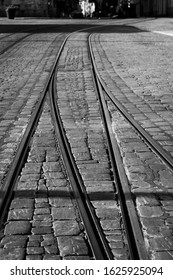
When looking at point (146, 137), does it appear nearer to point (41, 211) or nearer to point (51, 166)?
point (51, 166)

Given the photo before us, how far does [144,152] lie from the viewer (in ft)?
17.9

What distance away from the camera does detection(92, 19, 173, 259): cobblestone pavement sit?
148 inches

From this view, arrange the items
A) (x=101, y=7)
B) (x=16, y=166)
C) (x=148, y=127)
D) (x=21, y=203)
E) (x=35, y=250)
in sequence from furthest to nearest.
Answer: (x=101, y=7) < (x=148, y=127) < (x=16, y=166) < (x=21, y=203) < (x=35, y=250)

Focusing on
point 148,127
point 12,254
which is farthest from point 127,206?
point 148,127

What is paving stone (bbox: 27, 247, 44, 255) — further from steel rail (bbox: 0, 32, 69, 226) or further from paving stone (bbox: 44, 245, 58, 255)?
steel rail (bbox: 0, 32, 69, 226)

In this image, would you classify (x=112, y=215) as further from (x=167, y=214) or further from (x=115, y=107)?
(x=115, y=107)

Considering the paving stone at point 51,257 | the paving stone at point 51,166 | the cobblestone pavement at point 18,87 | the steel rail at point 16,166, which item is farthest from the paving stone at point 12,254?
the paving stone at point 51,166

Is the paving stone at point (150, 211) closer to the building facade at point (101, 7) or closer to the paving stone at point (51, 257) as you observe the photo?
the paving stone at point (51, 257)

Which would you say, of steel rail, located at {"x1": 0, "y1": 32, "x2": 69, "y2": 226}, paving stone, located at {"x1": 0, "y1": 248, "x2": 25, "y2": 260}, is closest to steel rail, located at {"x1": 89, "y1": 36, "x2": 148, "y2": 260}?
paving stone, located at {"x1": 0, "y1": 248, "x2": 25, "y2": 260}

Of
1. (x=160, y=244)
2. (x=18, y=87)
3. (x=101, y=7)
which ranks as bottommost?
(x=160, y=244)

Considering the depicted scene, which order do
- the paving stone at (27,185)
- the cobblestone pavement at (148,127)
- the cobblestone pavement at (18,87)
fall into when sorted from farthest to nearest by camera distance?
the cobblestone pavement at (18,87) → the paving stone at (27,185) → the cobblestone pavement at (148,127)

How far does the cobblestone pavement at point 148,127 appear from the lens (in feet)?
12.3

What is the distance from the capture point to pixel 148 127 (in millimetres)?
6516

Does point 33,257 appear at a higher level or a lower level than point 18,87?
lower
